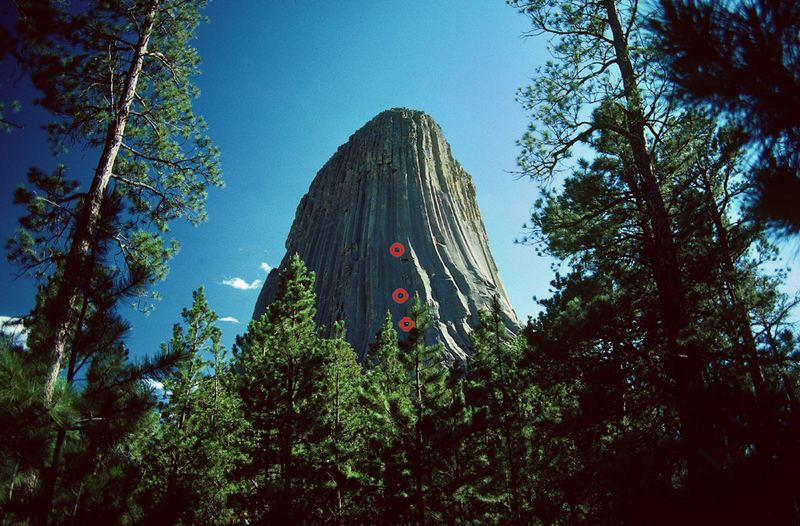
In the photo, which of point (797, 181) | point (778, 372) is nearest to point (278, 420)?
point (778, 372)

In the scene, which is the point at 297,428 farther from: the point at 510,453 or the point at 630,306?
the point at 630,306

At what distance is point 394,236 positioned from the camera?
39.3 metres

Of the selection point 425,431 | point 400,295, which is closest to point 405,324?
point 400,295

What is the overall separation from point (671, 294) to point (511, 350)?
30.3 ft

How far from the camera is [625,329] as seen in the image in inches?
233

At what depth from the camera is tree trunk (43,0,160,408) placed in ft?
12.7

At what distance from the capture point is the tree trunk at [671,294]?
373 centimetres

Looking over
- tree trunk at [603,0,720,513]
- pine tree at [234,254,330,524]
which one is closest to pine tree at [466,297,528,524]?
tree trunk at [603,0,720,513]

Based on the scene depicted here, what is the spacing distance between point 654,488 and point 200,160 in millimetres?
8004

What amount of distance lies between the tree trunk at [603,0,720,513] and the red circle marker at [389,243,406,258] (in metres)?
31.0

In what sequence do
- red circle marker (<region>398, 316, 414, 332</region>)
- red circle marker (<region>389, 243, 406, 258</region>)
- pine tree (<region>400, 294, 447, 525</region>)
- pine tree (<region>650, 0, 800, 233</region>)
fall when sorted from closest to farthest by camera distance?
pine tree (<region>650, 0, 800, 233</region>) → pine tree (<region>400, 294, 447, 525</region>) → red circle marker (<region>398, 316, 414, 332</region>) → red circle marker (<region>389, 243, 406, 258</region>)

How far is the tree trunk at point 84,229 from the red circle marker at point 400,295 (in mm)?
28626

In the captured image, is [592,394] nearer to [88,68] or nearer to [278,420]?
[278,420]

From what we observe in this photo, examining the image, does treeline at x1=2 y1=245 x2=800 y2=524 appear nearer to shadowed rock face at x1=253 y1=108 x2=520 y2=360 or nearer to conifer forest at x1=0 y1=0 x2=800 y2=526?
conifer forest at x1=0 y1=0 x2=800 y2=526
